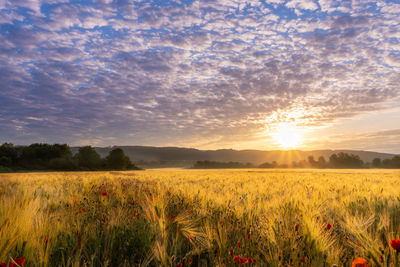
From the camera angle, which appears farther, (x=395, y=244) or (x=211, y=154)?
(x=211, y=154)

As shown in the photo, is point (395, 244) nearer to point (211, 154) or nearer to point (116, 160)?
point (116, 160)

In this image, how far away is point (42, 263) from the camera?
1661 millimetres

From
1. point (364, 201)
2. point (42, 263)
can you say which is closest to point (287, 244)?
point (42, 263)

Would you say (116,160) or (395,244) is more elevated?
(116,160)

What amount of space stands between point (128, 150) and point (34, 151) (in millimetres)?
96778

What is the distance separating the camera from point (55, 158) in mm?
48406

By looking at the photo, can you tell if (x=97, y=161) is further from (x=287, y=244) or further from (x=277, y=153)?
(x=277, y=153)

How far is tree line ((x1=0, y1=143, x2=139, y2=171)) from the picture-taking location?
46.0 metres

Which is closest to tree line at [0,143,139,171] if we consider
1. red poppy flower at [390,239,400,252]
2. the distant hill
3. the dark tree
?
the dark tree

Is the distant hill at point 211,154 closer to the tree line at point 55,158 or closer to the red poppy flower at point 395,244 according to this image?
the tree line at point 55,158


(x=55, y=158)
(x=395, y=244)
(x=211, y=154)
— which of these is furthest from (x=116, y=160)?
(x=211, y=154)

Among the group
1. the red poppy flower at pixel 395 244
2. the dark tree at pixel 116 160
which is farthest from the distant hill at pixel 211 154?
the red poppy flower at pixel 395 244

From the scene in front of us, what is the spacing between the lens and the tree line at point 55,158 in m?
46.0

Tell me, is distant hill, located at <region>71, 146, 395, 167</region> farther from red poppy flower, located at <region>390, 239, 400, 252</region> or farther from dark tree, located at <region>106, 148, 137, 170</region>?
red poppy flower, located at <region>390, 239, 400, 252</region>
